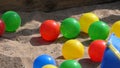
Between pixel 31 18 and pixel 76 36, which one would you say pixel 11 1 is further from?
pixel 76 36

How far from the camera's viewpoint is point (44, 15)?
15.1 ft

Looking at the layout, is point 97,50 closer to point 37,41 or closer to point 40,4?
point 37,41

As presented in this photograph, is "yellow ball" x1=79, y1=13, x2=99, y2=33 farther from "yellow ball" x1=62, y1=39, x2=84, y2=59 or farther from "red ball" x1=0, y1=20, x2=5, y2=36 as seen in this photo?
"red ball" x1=0, y1=20, x2=5, y2=36

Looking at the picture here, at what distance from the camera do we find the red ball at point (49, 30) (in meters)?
3.81

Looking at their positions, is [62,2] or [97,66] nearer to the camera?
[97,66]

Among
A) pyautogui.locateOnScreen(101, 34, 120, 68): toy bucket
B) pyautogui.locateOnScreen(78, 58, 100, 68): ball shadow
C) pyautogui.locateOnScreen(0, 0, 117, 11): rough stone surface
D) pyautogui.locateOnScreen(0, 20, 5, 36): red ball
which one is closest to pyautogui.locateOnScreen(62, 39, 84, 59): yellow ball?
pyautogui.locateOnScreen(78, 58, 100, 68): ball shadow

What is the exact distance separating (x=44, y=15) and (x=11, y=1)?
0.49 meters

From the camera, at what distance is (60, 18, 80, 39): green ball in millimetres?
3828

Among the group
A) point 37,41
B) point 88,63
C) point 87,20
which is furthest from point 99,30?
point 37,41

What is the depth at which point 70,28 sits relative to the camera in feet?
12.6

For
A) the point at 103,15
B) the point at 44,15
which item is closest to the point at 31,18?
the point at 44,15

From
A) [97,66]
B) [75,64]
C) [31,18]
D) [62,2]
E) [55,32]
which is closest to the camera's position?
[75,64]

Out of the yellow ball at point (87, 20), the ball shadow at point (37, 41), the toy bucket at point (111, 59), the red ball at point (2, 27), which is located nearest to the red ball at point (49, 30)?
the ball shadow at point (37, 41)

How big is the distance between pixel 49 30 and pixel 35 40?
234mm
